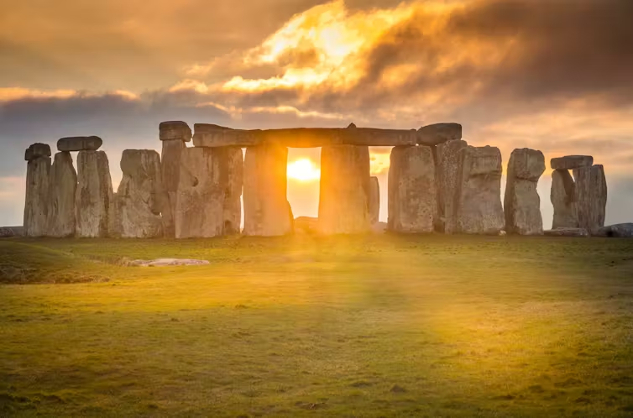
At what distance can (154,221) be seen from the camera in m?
31.1

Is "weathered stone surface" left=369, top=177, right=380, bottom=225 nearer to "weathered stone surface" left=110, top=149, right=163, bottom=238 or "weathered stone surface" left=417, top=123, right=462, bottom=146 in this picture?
"weathered stone surface" left=417, top=123, right=462, bottom=146

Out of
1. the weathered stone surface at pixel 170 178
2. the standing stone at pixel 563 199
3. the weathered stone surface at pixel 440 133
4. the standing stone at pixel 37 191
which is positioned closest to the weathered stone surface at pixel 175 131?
the weathered stone surface at pixel 170 178

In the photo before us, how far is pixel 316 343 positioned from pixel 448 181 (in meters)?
21.0

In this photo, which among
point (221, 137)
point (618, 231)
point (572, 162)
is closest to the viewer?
point (221, 137)

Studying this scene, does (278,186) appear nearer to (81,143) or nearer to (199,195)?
(199,195)

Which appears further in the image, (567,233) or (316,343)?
(567,233)

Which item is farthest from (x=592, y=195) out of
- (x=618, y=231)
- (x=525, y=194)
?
(x=525, y=194)

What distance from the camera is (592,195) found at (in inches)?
1351

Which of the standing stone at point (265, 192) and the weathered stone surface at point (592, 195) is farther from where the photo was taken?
the weathered stone surface at point (592, 195)

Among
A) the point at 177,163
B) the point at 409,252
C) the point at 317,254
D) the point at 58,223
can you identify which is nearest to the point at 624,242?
the point at 409,252

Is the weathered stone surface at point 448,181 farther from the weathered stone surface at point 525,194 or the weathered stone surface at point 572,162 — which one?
the weathered stone surface at point 572,162

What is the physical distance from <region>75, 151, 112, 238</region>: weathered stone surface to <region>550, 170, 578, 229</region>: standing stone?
20109 millimetres

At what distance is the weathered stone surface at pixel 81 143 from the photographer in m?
32.3

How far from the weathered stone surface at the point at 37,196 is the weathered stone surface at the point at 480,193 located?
59.4ft
